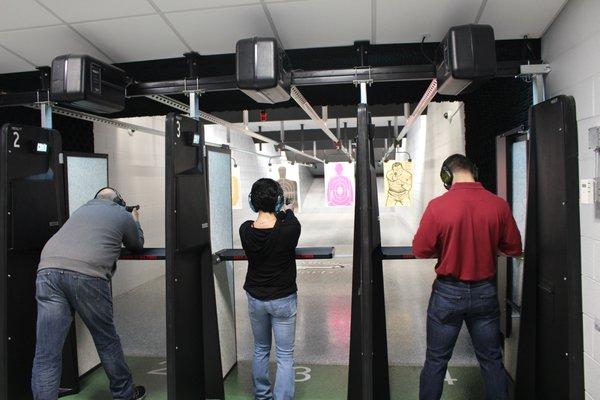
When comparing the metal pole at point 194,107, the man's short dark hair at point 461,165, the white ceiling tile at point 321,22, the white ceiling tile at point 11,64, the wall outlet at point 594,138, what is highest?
the white ceiling tile at point 321,22

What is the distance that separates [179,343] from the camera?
2.02 m

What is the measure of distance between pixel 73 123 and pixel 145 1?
1.85 m

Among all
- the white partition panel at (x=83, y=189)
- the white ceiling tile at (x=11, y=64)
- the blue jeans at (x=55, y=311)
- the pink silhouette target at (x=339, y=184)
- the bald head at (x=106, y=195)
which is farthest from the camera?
the pink silhouette target at (x=339, y=184)

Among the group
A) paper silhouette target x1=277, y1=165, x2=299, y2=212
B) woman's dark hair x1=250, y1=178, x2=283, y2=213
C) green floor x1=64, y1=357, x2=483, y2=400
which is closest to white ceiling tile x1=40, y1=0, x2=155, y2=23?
woman's dark hair x1=250, y1=178, x2=283, y2=213

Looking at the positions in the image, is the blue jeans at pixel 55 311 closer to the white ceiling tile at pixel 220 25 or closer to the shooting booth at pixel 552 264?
the white ceiling tile at pixel 220 25

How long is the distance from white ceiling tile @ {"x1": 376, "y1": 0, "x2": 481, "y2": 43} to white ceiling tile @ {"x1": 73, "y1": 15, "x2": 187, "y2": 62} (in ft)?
3.74

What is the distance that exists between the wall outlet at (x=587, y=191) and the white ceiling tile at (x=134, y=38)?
214cm

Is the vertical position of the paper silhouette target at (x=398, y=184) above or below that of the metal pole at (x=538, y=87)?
below

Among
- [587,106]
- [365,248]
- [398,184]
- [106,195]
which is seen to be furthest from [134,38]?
[398,184]

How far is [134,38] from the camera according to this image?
91.8 inches

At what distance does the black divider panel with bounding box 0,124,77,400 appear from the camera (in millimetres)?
2145

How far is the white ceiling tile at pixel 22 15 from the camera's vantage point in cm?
192

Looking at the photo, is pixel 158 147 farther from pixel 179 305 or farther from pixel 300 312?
pixel 179 305

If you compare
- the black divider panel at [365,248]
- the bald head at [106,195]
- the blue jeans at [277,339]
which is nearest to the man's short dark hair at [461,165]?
the black divider panel at [365,248]
